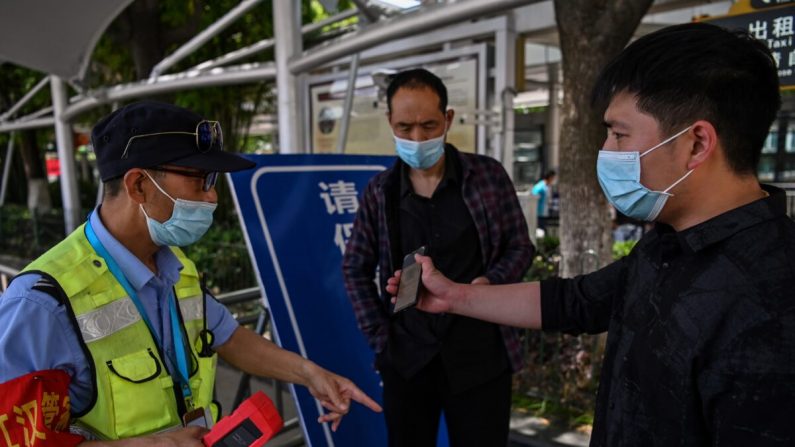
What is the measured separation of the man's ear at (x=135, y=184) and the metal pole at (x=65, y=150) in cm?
556

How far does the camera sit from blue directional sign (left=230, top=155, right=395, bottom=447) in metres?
2.50

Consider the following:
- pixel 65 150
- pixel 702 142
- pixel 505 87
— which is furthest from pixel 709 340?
pixel 65 150

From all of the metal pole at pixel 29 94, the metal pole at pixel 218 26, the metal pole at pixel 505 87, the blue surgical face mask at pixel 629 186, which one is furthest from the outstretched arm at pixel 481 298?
the metal pole at pixel 29 94

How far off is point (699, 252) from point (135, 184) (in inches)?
50.2

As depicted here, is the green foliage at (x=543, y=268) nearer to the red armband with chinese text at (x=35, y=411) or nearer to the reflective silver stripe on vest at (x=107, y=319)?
the reflective silver stripe on vest at (x=107, y=319)

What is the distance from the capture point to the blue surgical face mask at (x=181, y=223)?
1.46 meters

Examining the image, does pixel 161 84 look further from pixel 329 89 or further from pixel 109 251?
pixel 109 251

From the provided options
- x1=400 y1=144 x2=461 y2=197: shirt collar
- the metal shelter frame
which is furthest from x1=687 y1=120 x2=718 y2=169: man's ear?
the metal shelter frame

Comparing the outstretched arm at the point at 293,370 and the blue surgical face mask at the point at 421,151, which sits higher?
the blue surgical face mask at the point at 421,151

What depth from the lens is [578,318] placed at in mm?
1542

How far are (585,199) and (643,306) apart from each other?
2552mm

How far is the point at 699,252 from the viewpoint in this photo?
1.10 meters

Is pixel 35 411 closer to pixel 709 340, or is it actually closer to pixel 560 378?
pixel 709 340

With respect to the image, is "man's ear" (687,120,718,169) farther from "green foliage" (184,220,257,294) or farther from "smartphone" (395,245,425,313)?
"green foliage" (184,220,257,294)
